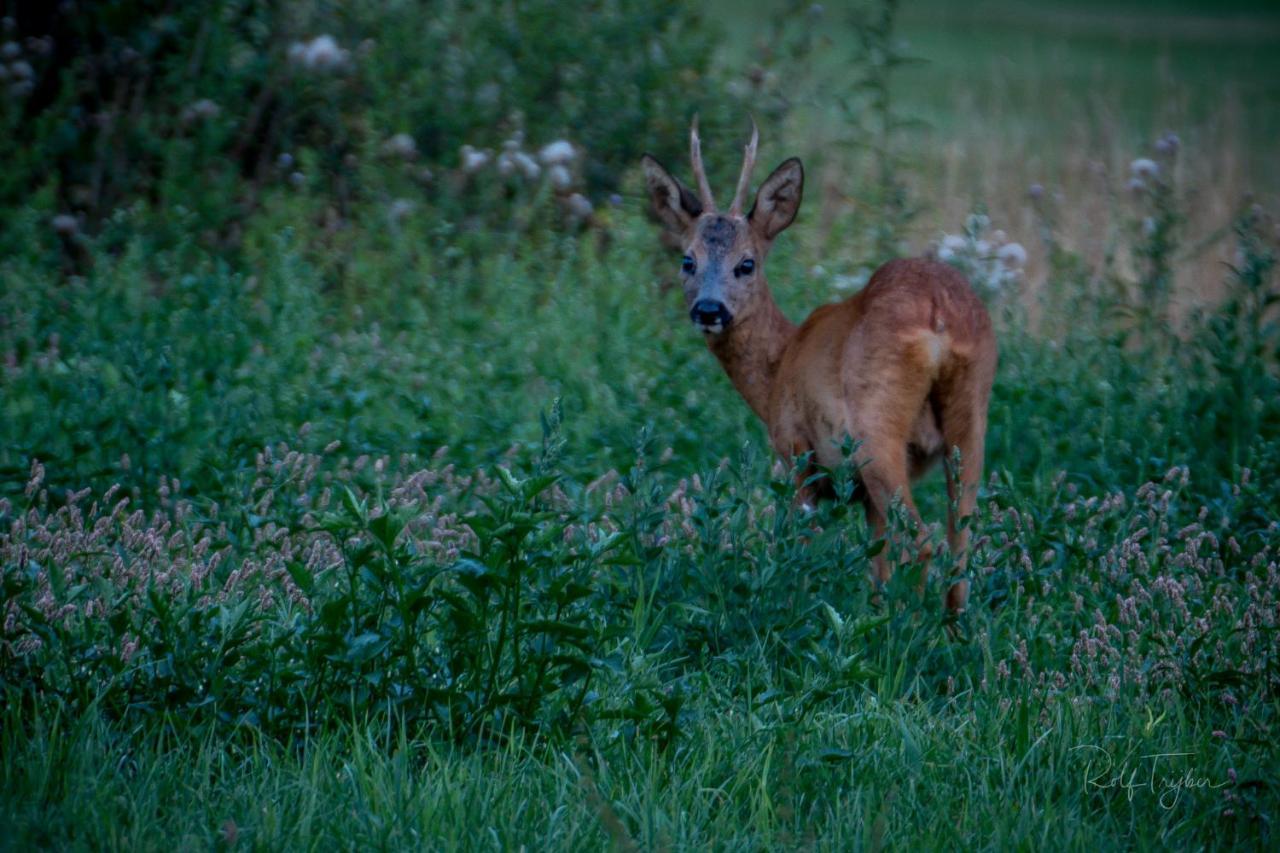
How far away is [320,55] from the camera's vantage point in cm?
930

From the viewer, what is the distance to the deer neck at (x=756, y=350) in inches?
249

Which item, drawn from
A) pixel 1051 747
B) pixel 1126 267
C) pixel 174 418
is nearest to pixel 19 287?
pixel 174 418

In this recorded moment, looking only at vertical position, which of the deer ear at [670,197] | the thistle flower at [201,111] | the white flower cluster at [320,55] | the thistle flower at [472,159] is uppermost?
the white flower cluster at [320,55]

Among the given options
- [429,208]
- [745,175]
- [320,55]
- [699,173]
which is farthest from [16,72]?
[745,175]

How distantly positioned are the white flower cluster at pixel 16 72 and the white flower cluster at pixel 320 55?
1.54 metres

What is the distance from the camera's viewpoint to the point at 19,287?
7.69m

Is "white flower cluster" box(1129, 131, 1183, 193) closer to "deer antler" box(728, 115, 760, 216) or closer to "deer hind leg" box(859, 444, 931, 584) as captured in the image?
"deer antler" box(728, 115, 760, 216)

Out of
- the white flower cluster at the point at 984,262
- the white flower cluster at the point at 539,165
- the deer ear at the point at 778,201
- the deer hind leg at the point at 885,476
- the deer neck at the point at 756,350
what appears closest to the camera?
the deer hind leg at the point at 885,476

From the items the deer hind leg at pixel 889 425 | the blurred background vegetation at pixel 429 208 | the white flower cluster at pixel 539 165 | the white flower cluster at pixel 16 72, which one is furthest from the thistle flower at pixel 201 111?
the deer hind leg at pixel 889 425

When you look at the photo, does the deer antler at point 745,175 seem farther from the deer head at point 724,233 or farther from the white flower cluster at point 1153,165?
the white flower cluster at point 1153,165

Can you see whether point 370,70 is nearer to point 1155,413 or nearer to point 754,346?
point 754,346

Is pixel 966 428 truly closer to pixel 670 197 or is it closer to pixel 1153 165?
pixel 670 197

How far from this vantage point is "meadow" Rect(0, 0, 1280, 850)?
3.62 m

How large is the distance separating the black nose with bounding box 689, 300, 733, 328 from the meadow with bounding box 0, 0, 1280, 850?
1.82 ft
